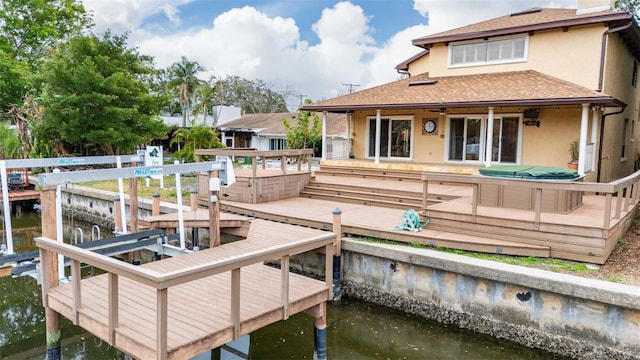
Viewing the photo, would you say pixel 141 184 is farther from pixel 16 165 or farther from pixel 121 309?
pixel 121 309

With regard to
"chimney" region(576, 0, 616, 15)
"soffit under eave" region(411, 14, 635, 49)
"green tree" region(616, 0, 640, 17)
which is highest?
"green tree" region(616, 0, 640, 17)

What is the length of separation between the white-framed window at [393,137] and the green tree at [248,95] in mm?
36723

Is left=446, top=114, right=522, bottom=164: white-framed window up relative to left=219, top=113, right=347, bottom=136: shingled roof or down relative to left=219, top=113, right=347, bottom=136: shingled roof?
down

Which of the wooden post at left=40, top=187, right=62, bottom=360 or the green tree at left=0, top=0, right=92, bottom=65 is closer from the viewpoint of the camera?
the wooden post at left=40, top=187, right=62, bottom=360

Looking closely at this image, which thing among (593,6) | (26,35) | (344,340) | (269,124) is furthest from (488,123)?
(26,35)

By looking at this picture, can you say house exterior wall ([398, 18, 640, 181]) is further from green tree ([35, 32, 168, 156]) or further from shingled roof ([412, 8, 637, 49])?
green tree ([35, 32, 168, 156])

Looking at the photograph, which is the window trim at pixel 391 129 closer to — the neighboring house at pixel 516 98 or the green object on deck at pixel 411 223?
the neighboring house at pixel 516 98

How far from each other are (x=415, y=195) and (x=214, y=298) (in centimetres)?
653

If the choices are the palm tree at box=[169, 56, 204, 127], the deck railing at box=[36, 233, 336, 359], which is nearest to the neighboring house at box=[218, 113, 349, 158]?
the palm tree at box=[169, 56, 204, 127]

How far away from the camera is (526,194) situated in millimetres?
7648

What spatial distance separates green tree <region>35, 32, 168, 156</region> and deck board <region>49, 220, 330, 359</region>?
41.5 ft

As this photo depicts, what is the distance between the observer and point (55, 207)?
16.7 ft

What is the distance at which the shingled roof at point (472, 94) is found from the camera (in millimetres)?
10789

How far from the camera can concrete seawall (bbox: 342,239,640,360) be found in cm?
522
